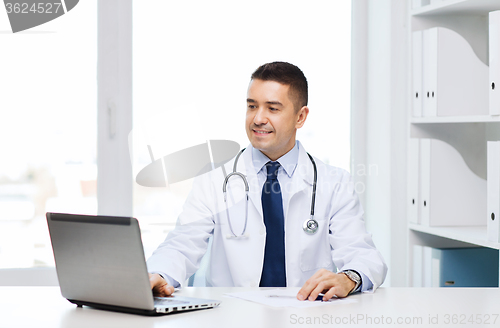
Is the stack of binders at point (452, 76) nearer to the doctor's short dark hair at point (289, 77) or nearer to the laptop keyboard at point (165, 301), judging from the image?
the doctor's short dark hair at point (289, 77)

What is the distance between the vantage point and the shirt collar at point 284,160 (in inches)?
70.2

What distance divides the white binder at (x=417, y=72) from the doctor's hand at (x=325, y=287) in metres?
1.06

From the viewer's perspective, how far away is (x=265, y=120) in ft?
5.64

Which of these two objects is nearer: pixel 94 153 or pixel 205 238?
pixel 205 238

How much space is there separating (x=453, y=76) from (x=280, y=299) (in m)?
1.22

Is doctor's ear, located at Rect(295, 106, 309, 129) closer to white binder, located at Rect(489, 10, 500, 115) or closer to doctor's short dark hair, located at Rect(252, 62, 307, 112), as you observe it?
doctor's short dark hair, located at Rect(252, 62, 307, 112)

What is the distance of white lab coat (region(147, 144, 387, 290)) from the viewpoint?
1.64m

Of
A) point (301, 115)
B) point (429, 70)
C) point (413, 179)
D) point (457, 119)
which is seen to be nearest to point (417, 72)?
point (429, 70)

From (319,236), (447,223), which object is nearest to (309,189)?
(319,236)

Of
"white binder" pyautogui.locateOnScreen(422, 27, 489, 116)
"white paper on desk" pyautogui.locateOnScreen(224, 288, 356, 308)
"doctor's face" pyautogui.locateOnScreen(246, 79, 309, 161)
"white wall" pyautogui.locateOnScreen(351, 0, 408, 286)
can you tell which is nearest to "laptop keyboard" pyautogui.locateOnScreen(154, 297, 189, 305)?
"white paper on desk" pyautogui.locateOnScreen(224, 288, 356, 308)

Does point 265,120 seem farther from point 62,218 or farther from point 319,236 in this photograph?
point 62,218

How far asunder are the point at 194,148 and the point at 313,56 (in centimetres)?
73

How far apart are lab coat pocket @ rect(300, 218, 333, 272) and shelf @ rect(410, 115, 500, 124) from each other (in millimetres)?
626

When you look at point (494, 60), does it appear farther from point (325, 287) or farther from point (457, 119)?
point (325, 287)
